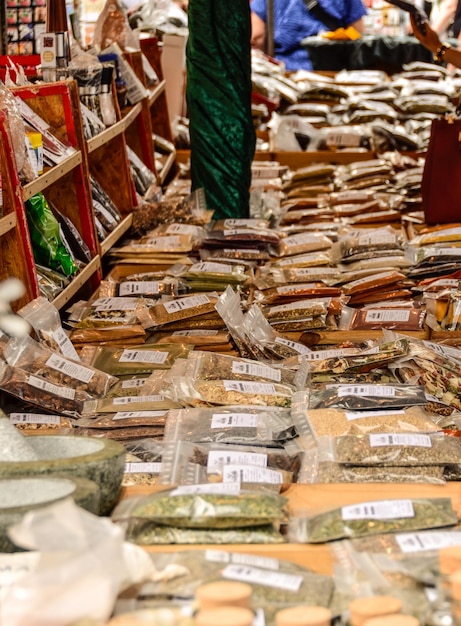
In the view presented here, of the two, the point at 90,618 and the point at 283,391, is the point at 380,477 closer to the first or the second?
the point at 283,391

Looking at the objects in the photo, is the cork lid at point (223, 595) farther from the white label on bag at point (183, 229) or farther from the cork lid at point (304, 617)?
the white label on bag at point (183, 229)

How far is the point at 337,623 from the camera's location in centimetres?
124

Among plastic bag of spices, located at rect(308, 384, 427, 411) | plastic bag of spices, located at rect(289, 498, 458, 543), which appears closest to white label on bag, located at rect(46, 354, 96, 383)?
plastic bag of spices, located at rect(308, 384, 427, 411)

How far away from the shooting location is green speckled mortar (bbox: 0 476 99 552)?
1342 millimetres

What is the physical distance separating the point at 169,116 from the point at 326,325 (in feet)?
10.9

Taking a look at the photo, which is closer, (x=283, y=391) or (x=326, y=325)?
(x=283, y=391)

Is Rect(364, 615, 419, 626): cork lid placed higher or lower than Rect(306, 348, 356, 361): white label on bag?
higher

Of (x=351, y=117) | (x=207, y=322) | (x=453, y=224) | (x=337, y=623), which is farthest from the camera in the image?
(x=351, y=117)

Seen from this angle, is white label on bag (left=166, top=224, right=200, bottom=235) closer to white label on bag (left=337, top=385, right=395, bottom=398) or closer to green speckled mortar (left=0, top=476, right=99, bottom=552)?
white label on bag (left=337, top=385, right=395, bottom=398)

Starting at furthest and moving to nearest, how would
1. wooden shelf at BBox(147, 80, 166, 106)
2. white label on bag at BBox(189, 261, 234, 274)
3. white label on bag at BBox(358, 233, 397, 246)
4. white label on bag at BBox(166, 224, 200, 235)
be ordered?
1. wooden shelf at BBox(147, 80, 166, 106)
2. white label on bag at BBox(166, 224, 200, 235)
3. white label on bag at BBox(358, 233, 397, 246)
4. white label on bag at BBox(189, 261, 234, 274)

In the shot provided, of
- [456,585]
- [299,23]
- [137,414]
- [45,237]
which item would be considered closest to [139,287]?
[45,237]

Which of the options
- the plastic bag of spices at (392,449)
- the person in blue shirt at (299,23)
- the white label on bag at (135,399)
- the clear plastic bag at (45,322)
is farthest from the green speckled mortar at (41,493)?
the person in blue shirt at (299,23)

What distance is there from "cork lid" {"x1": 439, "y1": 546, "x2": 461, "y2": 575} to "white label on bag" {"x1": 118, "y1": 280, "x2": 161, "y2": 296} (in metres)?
1.99

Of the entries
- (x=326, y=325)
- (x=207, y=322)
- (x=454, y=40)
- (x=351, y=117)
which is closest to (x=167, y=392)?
(x=207, y=322)
